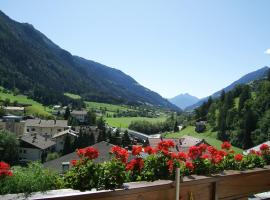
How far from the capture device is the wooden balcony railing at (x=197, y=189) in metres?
3.30

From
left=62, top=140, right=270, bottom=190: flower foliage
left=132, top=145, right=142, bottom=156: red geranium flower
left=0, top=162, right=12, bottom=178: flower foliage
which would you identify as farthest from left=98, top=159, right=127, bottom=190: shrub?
left=0, top=162, right=12, bottom=178: flower foliage

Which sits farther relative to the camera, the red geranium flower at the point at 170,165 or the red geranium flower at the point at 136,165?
the red geranium flower at the point at 170,165

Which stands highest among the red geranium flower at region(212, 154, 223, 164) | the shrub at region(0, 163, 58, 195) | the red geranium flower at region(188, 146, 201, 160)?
the red geranium flower at region(188, 146, 201, 160)

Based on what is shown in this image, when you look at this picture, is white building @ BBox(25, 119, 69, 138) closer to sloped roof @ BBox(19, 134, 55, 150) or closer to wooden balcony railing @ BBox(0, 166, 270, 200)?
sloped roof @ BBox(19, 134, 55, 150)

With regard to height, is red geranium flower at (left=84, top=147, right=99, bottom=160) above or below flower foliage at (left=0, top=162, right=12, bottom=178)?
above

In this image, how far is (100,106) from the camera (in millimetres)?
197625

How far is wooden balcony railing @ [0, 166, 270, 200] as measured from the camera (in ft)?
10.8

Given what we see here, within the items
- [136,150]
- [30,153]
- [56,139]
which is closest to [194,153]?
[136,150]

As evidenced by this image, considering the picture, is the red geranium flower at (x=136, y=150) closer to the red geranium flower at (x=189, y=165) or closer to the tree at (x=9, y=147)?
the red geranium flower at (x=189, y=165)

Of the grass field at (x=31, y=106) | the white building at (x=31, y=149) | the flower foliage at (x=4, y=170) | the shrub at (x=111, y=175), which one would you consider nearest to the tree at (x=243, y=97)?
the white building at (x=31, y=149)

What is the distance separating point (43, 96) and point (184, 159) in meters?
163

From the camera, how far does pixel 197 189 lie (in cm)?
418

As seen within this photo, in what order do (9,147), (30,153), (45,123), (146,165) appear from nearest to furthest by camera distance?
1. (146,165)
2. (9,147)
3. (30,153)
4. (45,123)

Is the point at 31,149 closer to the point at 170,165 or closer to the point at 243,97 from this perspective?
the point at 243,97
